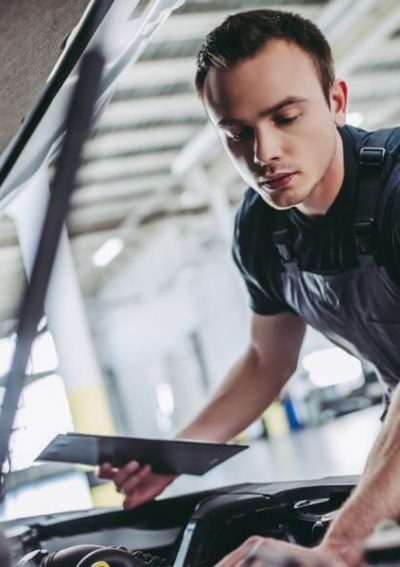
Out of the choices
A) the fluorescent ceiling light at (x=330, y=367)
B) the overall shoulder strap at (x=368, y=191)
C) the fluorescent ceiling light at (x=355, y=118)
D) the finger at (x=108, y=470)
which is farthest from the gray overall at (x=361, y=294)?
the fluorescent ceiling light at (x=330, y=367)

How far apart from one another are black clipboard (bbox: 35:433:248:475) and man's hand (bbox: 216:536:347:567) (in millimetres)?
437

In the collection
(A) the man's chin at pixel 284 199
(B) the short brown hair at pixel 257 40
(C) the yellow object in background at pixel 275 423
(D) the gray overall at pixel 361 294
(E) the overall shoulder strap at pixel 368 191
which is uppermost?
(B) the short brown hair at pixel 257 40

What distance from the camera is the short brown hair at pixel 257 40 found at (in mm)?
1162

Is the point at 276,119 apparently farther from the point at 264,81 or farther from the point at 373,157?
the point at 373,157

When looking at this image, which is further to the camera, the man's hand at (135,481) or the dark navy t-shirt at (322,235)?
the man's hand at (135,481)

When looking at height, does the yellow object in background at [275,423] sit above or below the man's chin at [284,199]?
below

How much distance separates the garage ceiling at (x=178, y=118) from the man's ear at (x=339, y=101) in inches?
108

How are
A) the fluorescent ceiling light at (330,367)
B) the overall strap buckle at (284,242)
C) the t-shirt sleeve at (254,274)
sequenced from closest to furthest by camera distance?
1. the overall strap buckle at (284,242)
2. the t-shirt sleeve at (254,274)
3. the fluorescent ceiling light at (330,367)

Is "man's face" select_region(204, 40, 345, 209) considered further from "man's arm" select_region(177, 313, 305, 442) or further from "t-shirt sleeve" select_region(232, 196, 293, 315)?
"man's arm" select_region(177, 313, 305, 442)

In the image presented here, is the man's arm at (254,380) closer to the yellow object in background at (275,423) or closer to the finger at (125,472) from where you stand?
the finger at (125,472)

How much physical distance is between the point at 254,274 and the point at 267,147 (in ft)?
1.35

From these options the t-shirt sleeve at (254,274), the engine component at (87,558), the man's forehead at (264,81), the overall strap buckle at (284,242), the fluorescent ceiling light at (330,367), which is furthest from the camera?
the fluorescent ceiling light at (330,367)

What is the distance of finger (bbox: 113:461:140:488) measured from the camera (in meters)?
1.29

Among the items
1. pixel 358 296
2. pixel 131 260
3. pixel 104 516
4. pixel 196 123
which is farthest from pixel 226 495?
pixel 131 260
